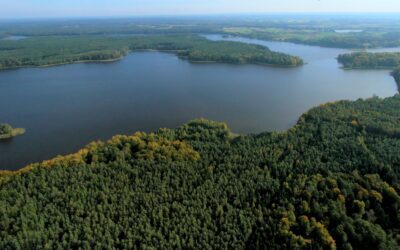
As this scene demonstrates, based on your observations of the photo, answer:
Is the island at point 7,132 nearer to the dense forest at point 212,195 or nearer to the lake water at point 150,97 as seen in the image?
the lake water at point 150,97

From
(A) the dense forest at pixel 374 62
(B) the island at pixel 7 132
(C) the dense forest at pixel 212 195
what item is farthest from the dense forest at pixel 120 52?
(C) the dense forest at pixel 212 195

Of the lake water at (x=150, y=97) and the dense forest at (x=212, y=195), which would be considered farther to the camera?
the lake water at (x=150, y=97)

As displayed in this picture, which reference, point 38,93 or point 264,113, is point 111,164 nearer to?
point 264,113

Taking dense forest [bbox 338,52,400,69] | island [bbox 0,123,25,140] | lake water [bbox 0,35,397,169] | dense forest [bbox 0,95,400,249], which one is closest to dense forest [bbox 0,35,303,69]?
lake water [bbox 0,35,397,169]

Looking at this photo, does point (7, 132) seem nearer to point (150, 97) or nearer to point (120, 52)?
point (150, 97)

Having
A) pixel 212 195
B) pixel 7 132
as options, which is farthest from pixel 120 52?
pixel 212 195
